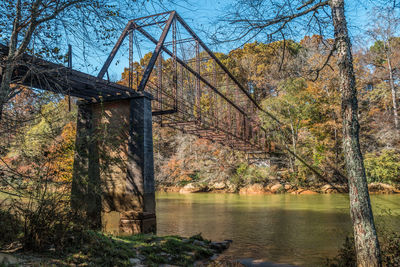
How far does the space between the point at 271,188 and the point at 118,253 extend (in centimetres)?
1922

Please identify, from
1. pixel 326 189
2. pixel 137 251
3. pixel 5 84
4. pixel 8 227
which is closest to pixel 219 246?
pixel 137 251

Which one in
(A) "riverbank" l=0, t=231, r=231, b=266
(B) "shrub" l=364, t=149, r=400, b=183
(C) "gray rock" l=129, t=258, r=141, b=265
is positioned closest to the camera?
(A) "riverbank" l=0, t=231, r=231, b=266

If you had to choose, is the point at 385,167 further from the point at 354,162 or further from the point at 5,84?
the point at 5,84

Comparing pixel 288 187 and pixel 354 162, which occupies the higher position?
pixel 354 162

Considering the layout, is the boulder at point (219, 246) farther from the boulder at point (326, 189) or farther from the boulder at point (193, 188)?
the boulder at point (193, 188)

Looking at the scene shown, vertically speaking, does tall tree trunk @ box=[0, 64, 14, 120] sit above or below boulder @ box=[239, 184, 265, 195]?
above

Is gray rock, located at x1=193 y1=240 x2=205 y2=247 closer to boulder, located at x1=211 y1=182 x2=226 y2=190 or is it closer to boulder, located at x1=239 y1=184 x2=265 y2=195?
boulder, located at x1=239 y1=184 x2=265 y2=195

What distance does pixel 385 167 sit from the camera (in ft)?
60.5

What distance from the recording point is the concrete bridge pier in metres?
6.42

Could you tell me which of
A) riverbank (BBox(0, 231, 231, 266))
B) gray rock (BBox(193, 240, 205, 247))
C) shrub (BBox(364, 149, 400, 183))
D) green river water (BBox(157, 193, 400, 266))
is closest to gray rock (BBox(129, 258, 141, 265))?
riverbank (BBox(0, 231, 231, 266))

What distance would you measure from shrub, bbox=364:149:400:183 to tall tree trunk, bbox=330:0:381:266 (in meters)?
17.0

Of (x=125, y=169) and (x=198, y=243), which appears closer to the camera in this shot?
(x=198, y=243)

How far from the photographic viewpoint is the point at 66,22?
363 cm

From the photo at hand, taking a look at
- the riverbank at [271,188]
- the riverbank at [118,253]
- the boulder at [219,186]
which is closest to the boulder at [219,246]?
the riverbank at [118,253]
